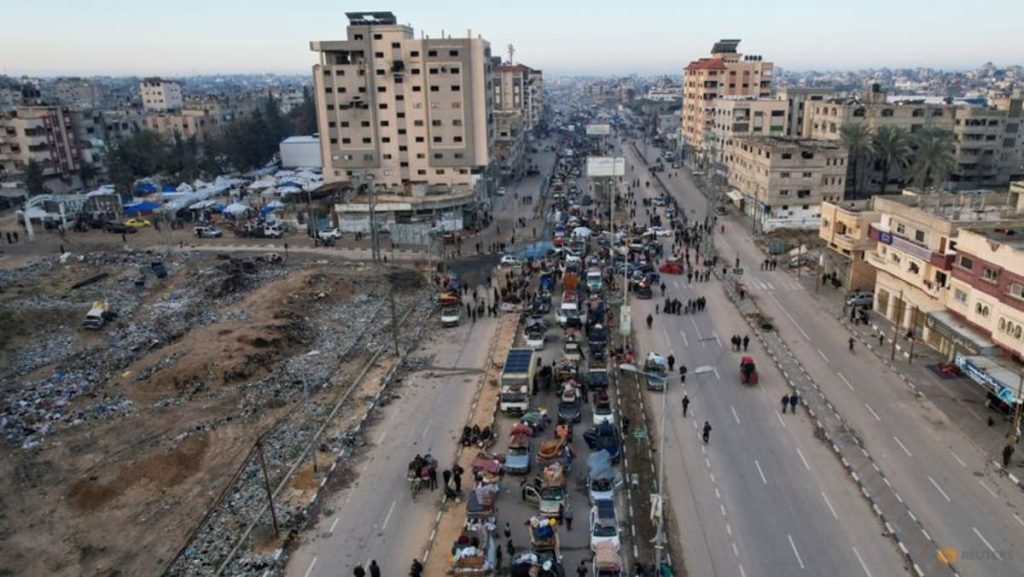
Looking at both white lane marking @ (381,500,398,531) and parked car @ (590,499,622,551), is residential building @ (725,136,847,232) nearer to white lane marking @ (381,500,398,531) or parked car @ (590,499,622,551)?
parked car @ (590,499,622,551)

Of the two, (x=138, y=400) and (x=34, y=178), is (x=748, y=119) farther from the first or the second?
(x=34, y=178)

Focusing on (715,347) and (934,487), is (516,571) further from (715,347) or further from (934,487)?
(715,347)

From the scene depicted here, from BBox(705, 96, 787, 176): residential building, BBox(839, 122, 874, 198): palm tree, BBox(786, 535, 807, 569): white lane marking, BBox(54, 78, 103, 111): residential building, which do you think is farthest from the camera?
BBox(54, 78, 103, 111): residential building

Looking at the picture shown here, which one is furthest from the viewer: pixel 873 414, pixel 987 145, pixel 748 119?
pixel 748 119

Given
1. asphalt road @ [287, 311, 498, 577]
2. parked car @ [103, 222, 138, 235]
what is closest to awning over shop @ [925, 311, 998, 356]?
asphalt road @ [287, 311, 498, 577]

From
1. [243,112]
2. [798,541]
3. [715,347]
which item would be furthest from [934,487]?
[243,112]

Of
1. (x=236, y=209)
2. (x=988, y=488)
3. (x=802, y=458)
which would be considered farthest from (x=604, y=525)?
(x=236, y=209)
